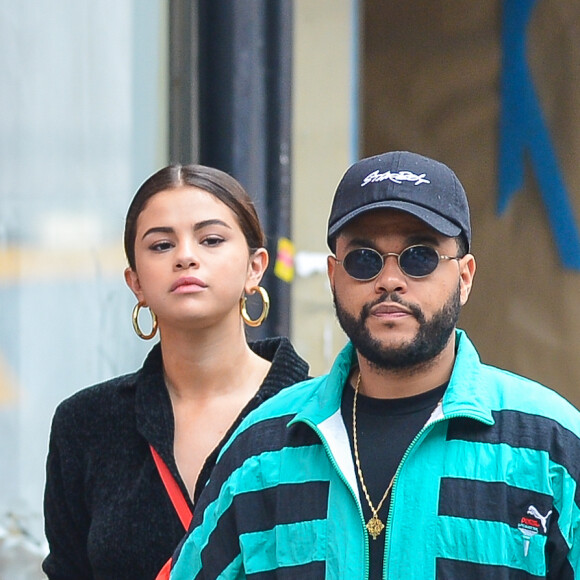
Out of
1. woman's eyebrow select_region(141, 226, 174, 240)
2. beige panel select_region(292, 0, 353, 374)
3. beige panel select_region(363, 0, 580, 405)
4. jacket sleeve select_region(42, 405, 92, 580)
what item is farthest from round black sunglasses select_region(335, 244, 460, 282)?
beige panel select_region(363, 0, 580, 405)

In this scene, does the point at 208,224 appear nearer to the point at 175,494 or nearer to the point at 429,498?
the point at 175,494

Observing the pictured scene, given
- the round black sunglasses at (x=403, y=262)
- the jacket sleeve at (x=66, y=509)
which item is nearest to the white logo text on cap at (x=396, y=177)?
the round black sunglasses at (x=403, y=262)

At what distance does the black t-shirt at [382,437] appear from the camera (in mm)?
2072

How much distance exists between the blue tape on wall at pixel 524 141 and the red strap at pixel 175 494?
15.2 feet

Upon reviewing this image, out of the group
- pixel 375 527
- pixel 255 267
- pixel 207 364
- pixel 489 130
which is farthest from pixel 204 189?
pixel 489 130

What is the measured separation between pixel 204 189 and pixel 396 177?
747 mm

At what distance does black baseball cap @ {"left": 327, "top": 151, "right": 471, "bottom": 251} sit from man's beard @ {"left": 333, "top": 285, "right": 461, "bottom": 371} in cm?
14

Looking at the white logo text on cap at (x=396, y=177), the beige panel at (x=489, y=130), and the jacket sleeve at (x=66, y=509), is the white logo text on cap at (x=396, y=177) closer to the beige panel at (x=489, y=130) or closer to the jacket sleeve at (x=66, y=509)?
the jacket sleeve at (x=66, y=509)

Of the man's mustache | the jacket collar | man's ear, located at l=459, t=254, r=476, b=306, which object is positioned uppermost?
man's ear, located at l=459, t=254, r=476, b=306

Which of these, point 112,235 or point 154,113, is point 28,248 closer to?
point 112,235

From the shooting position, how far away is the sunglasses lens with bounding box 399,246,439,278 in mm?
2115

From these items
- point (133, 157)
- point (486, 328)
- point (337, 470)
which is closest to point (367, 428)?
point (337, 470)

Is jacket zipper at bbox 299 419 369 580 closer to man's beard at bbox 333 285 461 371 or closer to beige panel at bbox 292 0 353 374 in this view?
man's beard at bbox 333 285 461 371

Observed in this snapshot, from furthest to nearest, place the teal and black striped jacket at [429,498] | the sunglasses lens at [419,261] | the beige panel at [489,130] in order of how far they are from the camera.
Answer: the beige panel at [489,130] → the sunglasses lens at [419,261] → the teal and black striped jacket at [429,498]
